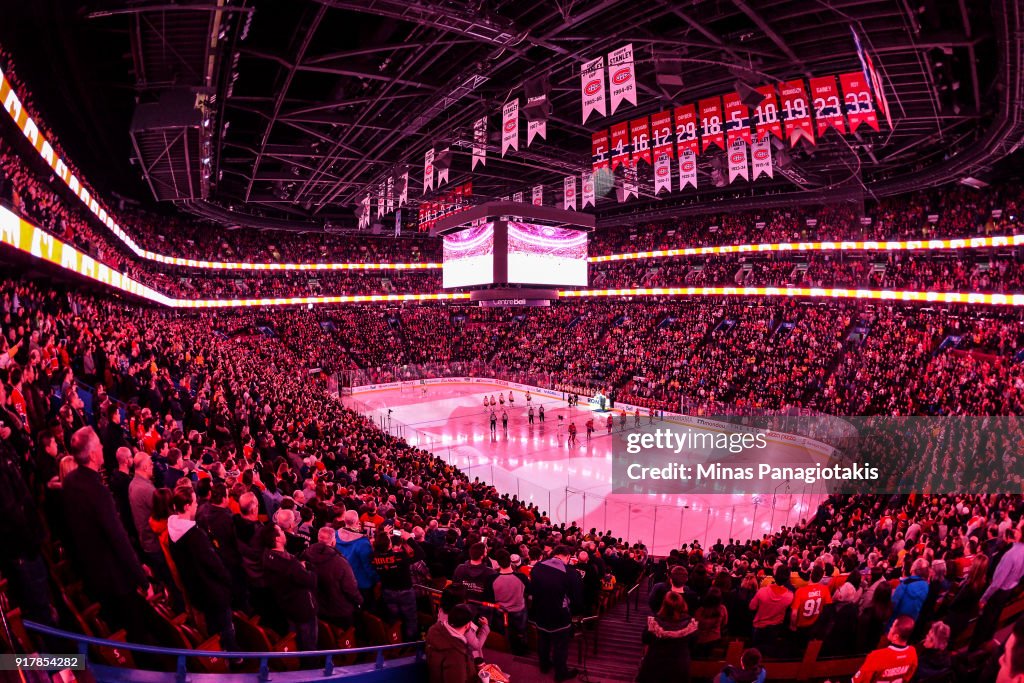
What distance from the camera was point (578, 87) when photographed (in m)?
18.5

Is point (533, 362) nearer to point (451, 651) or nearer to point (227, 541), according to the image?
point (227, 541)

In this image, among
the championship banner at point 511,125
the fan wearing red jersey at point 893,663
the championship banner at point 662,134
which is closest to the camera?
the fan wearing red jersey at point 893,663

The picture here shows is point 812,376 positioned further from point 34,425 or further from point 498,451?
point 34,425

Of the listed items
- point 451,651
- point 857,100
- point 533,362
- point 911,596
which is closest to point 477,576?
point 451,651

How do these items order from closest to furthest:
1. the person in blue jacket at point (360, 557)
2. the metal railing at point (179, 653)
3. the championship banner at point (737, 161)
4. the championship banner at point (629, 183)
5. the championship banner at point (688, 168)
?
1. the metal railing at point (179, 653)
2. the person in blue jacket at point (360, 557)
3. the championship banner at point (737, 161)
4. the championship banner at point (688, 168)
5. the championship banner at point (629, 183)

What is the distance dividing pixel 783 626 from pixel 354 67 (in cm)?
1721

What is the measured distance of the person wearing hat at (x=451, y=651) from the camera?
3.55m

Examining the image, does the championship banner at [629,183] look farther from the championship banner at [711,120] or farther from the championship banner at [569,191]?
the championship banner at [711,120]

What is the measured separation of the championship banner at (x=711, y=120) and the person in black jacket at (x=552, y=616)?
15.1 meters

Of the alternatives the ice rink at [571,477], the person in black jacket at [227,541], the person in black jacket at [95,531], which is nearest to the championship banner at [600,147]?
the ice rink at [571,477]

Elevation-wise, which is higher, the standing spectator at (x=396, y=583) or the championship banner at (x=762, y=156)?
the championship banner at (x=762, y=156)

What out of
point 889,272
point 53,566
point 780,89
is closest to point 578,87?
point 780,89

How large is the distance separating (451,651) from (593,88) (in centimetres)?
1276

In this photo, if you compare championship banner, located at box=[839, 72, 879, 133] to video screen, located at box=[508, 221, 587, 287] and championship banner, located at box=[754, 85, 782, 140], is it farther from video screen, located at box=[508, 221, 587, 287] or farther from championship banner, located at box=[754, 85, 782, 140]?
video screen, located at box=[508, 221, 587, 287]
